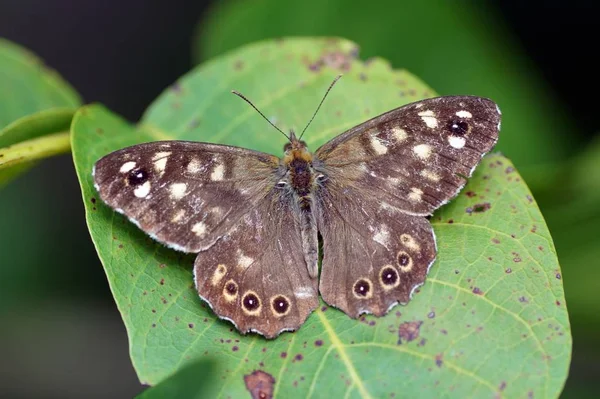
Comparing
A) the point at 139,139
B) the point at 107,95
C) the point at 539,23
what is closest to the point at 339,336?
the point at 139,139

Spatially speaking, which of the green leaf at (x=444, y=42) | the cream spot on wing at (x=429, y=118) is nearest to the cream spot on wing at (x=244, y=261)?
the cream spot on wing at (x=429, y=118)

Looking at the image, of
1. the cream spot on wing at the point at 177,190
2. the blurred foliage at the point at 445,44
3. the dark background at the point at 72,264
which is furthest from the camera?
the dark background at the point at 72,264

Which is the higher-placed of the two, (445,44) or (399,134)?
(399,134)

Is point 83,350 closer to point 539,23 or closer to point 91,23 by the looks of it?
point 91,23

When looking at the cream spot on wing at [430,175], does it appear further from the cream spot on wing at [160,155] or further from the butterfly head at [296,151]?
the cream spot on wing at [160,155]

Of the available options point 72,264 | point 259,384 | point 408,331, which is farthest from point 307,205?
point 72,264

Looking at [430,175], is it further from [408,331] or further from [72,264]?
[72,264]
